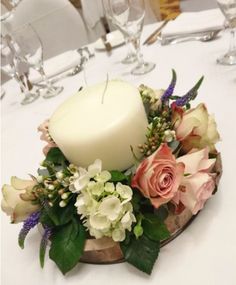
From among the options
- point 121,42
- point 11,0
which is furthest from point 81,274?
point 11,0

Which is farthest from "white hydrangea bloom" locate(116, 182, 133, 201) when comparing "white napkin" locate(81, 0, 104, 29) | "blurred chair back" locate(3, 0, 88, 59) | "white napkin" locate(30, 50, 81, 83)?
"white napkin" locate(81, 0, 104, 29)

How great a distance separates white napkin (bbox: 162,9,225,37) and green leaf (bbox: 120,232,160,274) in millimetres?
734

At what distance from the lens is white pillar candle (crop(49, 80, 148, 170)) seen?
48cm

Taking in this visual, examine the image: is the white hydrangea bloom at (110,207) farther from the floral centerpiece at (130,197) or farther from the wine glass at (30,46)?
the wine glass at (30,46)

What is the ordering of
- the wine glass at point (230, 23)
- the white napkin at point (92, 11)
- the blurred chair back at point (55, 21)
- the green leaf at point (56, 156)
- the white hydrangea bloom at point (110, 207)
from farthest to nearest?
the white napkin at point (92, 11)
the blurred chair back at point (55, 21)
the wine glass at point (230, 23)
the green leaf at point (56, 156)
the white hydrangea bloom at point (110, 207)

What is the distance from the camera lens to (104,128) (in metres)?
0.47

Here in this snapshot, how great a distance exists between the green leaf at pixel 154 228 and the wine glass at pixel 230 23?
53 centimetres

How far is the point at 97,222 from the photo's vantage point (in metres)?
0.43

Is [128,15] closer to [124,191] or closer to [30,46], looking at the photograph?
[30,46]

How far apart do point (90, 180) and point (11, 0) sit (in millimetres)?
1574

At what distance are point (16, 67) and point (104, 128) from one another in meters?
0.72

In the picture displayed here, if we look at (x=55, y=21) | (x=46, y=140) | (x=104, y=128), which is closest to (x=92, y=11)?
(x=55, y=21)

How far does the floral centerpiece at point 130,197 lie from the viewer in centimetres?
43

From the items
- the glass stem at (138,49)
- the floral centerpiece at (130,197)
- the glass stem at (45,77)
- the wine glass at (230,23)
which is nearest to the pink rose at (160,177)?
the floral centerpiece at (130,197)
